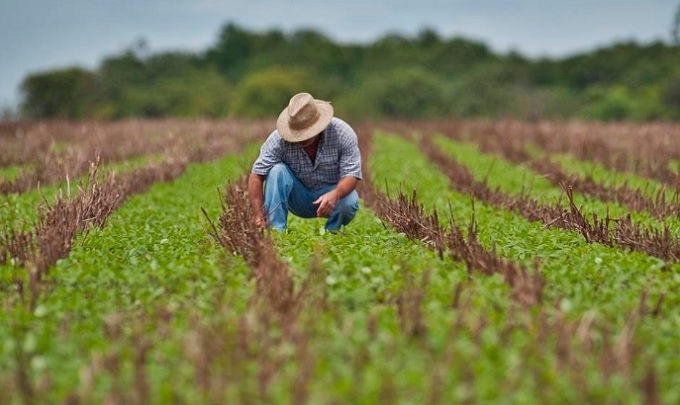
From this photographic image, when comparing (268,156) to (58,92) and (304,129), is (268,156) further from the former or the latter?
(58,92)

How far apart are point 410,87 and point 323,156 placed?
66361mm

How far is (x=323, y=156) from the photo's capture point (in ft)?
23.4

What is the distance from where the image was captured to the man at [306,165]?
267 inches

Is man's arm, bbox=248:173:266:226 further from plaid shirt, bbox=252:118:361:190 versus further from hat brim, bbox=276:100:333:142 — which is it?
hat brim, bbox=276:100:333:142

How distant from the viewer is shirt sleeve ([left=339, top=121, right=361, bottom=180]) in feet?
23.1

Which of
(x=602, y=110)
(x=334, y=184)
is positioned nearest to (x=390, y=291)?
(x=334, y=184)

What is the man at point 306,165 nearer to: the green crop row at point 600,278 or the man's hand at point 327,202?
the man's hand at point 327,202

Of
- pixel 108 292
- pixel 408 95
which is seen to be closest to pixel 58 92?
pixel 408 95

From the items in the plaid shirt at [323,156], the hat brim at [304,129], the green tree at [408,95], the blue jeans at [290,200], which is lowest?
the green tree at [408,95]

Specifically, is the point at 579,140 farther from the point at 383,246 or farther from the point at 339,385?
the point at 339,385

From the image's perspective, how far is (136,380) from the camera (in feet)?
11.4

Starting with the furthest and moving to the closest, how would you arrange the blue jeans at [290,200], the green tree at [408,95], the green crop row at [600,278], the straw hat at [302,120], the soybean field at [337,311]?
the green tree at [408,95] → the blue jeans at [290,200] → the straw hat at [302,120] → the green crop row at [600,278] → the soybean field at [337,311]

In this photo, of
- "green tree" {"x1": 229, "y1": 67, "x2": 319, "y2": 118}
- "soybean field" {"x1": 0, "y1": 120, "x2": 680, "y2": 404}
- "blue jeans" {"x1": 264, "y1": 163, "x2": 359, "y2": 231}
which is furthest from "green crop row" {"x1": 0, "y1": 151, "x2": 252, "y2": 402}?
"green tree" {"x1": 229, "y1": 67, "x2": 319, "y2": 118}

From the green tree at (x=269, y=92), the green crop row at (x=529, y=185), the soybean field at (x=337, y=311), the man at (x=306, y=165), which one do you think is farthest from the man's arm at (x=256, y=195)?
the green tree at (x=269, y=92)
